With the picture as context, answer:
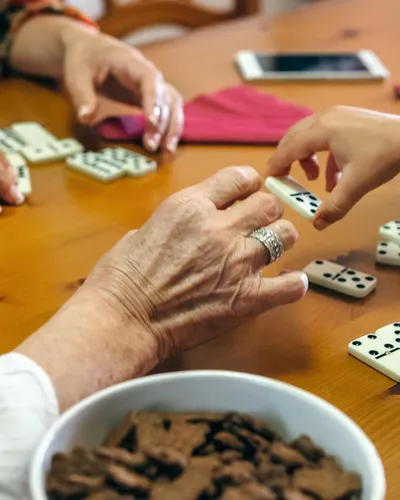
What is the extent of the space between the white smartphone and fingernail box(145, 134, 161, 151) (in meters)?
0.41

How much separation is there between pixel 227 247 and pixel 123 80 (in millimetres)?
779

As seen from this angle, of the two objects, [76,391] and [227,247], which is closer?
[76,391]

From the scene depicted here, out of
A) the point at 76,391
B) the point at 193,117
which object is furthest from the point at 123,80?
the point at 76,391

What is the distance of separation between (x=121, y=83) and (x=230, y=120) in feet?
0.80

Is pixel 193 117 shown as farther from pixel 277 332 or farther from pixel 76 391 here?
pixel 76 391

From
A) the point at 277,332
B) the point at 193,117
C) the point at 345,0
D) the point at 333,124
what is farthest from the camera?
the point at 345,0

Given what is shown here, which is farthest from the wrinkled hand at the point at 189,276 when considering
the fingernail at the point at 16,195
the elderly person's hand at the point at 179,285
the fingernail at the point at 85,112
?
the fingernail at the point at 85,112

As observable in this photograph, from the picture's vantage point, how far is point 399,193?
1.14 meters

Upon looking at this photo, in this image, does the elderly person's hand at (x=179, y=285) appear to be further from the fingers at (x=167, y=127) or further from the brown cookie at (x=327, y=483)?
the fingers at (x=167, y=127)

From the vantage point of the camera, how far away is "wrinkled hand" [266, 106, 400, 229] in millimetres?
890

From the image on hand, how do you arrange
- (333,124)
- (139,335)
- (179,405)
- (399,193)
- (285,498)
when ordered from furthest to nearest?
(399,193)
(333,124)
(139,335)
(179,405)
(285,498)

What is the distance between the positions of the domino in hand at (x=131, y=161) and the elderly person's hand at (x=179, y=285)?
419 mm

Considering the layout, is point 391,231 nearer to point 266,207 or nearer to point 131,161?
point 266,207

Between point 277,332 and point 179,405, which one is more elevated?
point 179,405
